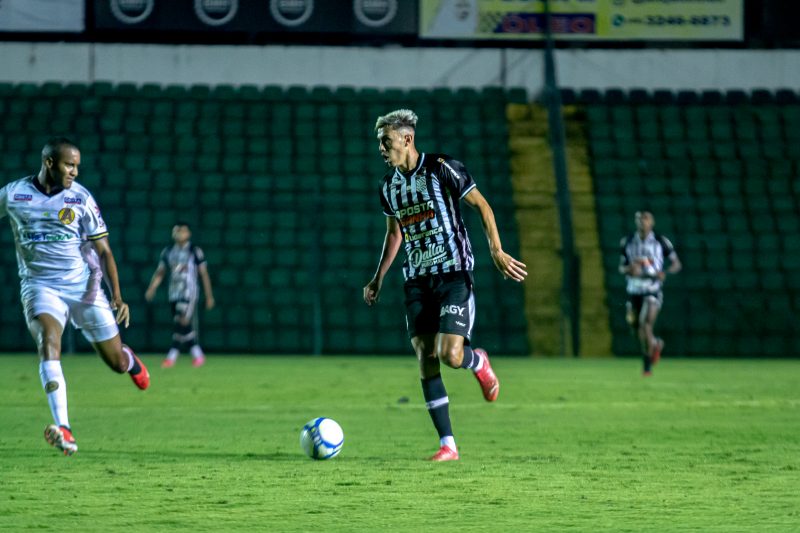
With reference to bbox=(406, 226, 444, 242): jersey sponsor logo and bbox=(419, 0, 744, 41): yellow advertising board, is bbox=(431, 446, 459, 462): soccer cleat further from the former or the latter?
bbox=(419, 0, 744, 41): yellow advertising board

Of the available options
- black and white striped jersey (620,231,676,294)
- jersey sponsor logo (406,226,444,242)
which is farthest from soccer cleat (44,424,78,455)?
black and white striped jersey (620,231,676,294)

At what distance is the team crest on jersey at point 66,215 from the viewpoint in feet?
27.9

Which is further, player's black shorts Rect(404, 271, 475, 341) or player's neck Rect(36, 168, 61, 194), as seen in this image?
player's neck Rect(36, 168, 61, 194)

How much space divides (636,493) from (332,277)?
14.7 meters

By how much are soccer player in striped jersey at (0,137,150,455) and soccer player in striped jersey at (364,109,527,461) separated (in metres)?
1.95

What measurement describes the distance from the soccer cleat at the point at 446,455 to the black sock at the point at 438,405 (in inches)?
3.8

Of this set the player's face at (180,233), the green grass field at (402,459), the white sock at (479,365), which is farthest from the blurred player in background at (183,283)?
the white sock at (479,365)

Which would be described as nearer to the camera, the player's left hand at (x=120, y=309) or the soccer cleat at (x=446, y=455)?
the soccer cleat at (x=446, y=455)

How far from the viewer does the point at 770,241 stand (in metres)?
22.0

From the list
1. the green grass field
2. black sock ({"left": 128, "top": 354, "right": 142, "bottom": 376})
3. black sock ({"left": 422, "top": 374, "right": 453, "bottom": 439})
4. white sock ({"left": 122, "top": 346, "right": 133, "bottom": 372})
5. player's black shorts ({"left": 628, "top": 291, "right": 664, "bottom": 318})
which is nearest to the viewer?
the green grass field

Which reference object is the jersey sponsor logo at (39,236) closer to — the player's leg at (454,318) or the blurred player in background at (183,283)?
the player's leg at (454,318)

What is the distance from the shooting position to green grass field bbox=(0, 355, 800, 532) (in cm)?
589

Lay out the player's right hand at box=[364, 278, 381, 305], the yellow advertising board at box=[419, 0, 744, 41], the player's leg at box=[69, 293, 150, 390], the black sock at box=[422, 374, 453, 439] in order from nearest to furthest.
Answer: the black sock at box=[422, 374, 453, 439], the player's right hand at box=[364, 278, 381, 305], the player's leg at box=[69, 293, 150, 390], the yellow advertising board at box=[419, 0, 744, 41]

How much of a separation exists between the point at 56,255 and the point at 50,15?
16155 mm
